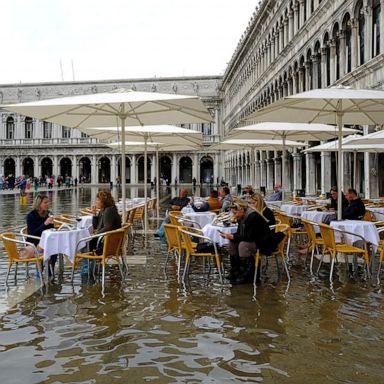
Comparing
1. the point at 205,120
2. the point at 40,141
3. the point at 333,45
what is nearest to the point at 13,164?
the point at 40,141

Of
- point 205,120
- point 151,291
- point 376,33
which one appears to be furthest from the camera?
point 376,33

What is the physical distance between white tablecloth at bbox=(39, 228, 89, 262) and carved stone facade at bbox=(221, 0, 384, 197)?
1093cm

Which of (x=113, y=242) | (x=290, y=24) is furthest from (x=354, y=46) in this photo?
(x=113, y=242)

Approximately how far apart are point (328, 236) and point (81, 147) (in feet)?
240

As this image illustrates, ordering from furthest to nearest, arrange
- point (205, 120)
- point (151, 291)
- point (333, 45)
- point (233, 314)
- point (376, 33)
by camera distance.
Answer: point (333, 45) < point (376, 33) < point (205, 120) < point (151, 291) < point (233, 314)

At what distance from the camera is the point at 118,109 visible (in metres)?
8.88

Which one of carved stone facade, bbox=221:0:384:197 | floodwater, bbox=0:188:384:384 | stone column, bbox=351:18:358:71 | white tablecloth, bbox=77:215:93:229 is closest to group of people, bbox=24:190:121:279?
floodwater, bbox=0:188:384:384

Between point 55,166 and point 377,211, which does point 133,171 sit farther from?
point 377,211

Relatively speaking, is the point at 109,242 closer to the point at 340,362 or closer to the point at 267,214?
the point at 267,214

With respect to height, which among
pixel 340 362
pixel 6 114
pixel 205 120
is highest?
pixel 6 114

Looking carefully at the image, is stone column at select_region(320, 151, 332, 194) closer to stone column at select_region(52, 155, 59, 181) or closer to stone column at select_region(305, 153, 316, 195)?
stone column at select_region(305, 153, 316, 195)

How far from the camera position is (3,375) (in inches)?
160

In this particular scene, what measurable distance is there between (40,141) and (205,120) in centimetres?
7444

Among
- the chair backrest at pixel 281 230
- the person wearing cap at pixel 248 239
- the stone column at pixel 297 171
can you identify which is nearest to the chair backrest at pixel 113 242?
the person wearing cap at pixel 248 239
